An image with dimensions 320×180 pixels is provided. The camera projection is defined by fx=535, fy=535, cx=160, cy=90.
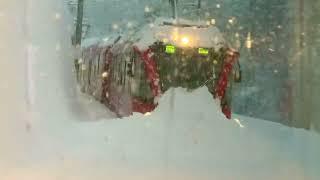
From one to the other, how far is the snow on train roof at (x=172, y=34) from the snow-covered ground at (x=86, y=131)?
0.32ft

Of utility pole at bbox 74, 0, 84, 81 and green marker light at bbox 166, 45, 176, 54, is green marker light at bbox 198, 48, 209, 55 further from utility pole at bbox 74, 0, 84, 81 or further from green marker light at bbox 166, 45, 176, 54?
utility pole at bbox 74, 0, 84, 81

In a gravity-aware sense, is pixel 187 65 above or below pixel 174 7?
below

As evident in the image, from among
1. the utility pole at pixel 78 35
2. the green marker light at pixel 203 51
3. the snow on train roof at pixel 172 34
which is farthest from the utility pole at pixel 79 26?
the green marker light at pixel 203 51

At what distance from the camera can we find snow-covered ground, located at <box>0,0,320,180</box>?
879 millimetres

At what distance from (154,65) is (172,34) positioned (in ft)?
0.22

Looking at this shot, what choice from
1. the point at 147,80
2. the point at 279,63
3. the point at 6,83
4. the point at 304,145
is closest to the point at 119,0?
the point at 147,80

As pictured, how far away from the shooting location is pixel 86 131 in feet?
3.10

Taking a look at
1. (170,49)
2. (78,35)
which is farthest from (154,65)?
(78,35)

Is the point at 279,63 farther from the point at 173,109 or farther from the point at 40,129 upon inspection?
the point at 40,129

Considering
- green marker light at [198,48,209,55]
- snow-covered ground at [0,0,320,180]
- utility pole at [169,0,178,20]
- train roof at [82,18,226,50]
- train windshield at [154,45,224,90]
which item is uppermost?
utility pole at [169,0,178,20]

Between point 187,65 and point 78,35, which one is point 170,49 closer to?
point 187,65

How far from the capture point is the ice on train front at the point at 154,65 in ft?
3.22

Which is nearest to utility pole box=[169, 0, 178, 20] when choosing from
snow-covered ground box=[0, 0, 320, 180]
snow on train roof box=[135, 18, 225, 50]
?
snow on train roof box=[135, 18, 225, 50]

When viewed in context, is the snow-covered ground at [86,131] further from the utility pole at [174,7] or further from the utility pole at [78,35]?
the utility pole at [174,7]
